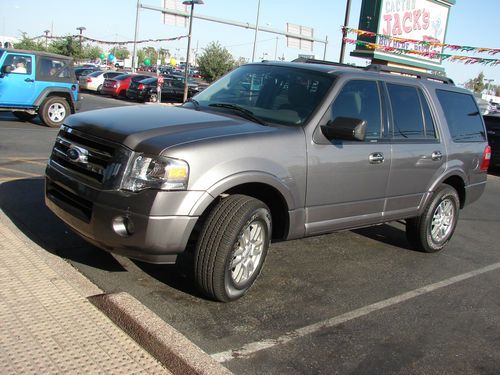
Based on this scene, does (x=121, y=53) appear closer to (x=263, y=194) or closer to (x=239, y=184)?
(x=263, y=194)

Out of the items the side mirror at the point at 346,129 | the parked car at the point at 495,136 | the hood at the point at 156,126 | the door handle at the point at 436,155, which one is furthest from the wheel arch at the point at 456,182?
the parked car at the point at 495,136

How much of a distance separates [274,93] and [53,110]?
10709 mm

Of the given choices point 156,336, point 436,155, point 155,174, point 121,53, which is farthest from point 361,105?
→ point 121,53

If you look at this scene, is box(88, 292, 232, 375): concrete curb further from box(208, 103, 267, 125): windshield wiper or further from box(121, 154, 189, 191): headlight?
box(208, 103, 267, 125): windshield wiper

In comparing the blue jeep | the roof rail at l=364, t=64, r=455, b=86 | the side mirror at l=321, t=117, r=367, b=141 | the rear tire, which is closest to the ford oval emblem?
the side mirror at l=321, t=117, r=367, b=141

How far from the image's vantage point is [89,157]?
3771 millimetres

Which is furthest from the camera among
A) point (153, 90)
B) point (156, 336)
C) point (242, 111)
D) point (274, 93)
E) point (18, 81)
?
point (153, 90)

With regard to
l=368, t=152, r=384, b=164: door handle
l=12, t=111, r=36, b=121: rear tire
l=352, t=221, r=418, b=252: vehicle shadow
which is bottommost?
l=352, t=221, r=418, b=252: vehicle shadow

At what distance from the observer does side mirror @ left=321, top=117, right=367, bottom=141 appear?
413cm

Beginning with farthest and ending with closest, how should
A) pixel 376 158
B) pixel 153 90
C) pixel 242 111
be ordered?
1. pixel 153 90
2. pixel 376 158
3. pixel 242 111

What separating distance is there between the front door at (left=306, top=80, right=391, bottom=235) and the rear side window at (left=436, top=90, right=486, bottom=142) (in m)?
1.31

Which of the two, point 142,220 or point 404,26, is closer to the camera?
point 142,220

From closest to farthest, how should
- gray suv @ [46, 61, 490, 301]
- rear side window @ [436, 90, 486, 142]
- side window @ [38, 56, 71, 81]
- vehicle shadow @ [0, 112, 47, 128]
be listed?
gray suv @ [46, 61, 490, 301], rear side window @ [436, 90, 486, 142], side window @ [38, 56, 71, 81], vehicle shadow @ [0, 112, 47, 128]

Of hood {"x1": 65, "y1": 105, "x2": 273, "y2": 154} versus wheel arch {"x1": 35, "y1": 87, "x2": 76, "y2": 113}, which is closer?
hood {"x1": 65, "y1": 105, "x2": 273, "y2": 154}
